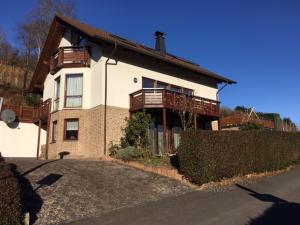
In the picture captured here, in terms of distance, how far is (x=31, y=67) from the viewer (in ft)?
147

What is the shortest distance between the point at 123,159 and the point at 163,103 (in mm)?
4556

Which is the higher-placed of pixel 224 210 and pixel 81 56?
pixel 81 56

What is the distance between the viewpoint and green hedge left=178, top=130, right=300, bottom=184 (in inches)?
598

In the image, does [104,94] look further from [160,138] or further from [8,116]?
[8,116]

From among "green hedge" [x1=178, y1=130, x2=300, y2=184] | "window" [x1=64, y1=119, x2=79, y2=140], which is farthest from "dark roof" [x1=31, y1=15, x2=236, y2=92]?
"green hedge" [x1=178, y1=130, x2=300, y2=184]

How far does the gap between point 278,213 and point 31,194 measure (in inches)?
286

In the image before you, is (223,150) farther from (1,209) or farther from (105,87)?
(1,209)

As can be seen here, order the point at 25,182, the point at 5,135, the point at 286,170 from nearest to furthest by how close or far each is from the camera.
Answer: the point at 25,182 → the point at 286,170 → the point at 5,135

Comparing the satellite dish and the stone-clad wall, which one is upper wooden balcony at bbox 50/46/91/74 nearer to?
the stone-clad wall

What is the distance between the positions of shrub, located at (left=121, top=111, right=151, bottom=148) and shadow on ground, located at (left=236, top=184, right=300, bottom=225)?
28.4 ft

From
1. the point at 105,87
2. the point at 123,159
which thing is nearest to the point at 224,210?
the point at 123,159

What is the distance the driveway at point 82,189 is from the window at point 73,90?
22.8ft

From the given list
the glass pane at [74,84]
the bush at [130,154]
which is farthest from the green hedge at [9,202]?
the glass pane at [74,84]

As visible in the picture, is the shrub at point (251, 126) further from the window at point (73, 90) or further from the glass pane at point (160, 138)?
the window at point (73, 90)
